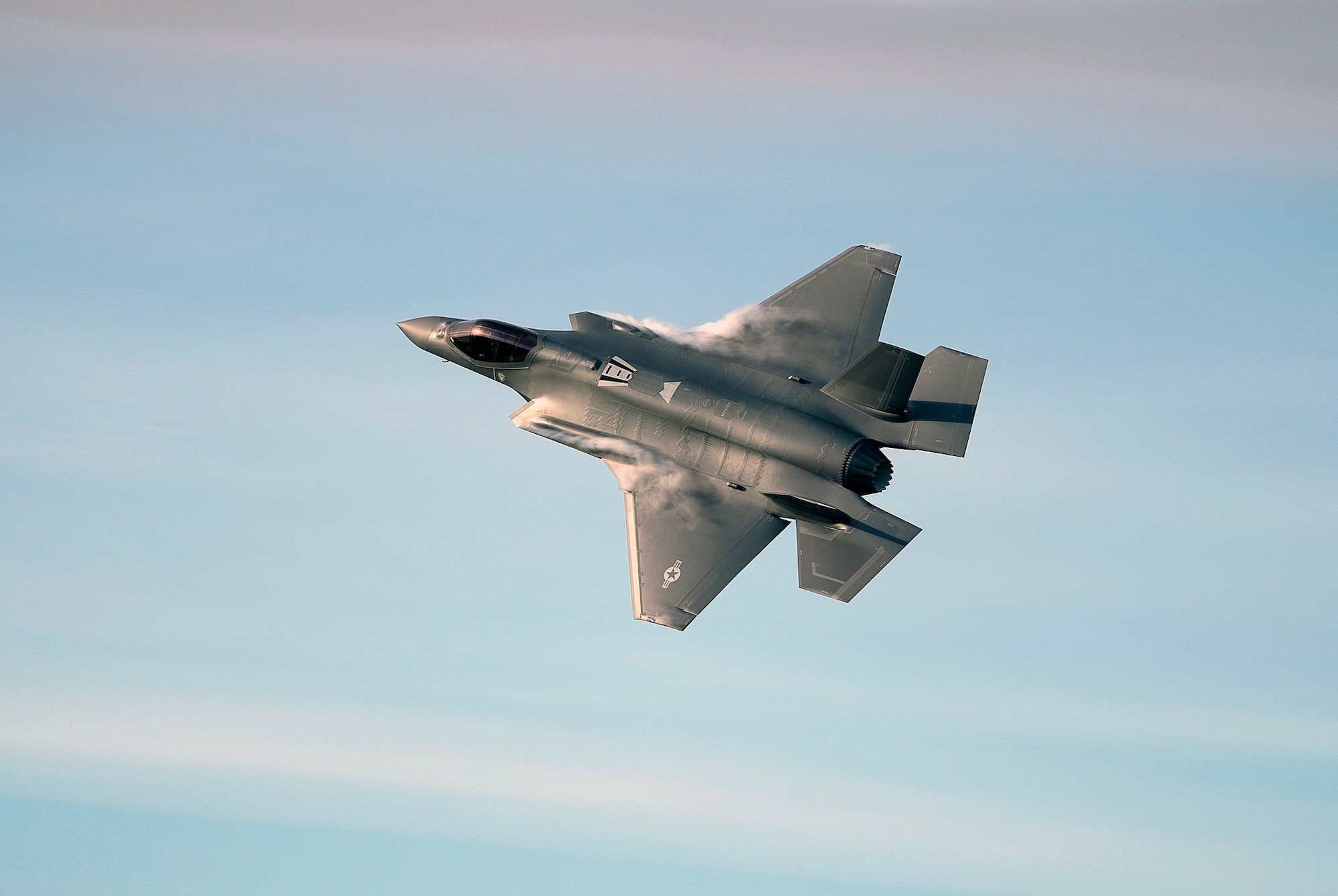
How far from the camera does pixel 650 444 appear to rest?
119 ft

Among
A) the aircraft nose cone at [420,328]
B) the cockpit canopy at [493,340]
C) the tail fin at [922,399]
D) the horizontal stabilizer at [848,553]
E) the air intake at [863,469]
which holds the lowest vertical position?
the horizontal stabilizer at [848,553]

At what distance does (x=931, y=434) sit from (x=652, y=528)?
24.2 feet

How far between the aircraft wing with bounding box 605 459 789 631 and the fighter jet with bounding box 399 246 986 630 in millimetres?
37

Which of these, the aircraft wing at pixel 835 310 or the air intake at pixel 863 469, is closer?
the air intake at pixel 863 469

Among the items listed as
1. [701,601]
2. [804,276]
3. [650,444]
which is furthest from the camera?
[804,276]

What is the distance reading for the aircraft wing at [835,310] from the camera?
37.7 m

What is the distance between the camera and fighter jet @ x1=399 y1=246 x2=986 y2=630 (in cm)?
3444

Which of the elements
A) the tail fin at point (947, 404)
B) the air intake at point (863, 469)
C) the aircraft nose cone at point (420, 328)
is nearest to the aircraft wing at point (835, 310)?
the tail fin at point (947, 404)

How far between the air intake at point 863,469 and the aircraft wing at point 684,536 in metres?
2.00

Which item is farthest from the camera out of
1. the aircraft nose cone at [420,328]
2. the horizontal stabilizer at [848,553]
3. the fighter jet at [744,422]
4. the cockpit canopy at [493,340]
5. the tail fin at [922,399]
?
the aircraft nose cone at [420,328]

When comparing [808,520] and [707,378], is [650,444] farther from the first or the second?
[808,520]

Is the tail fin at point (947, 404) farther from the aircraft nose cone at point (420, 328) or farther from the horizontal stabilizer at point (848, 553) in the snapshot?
the aircraft nose cone at point (420, 328)

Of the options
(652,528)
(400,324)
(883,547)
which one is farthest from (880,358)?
(400,324)

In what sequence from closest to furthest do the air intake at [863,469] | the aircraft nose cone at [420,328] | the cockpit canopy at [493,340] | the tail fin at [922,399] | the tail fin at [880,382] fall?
the air intake at [863,469], the tail fin at [880,382], the tail fin at [922,399], the cockpit canopy at [493,340], the aircraft nose cone at [420,328]
